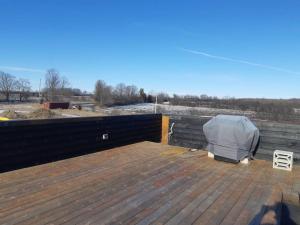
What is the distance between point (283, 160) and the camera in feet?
14.0

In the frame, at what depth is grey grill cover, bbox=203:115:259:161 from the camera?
14.3 feet

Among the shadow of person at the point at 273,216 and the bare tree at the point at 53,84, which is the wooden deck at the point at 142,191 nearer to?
the shadow of person at the point at 273,216

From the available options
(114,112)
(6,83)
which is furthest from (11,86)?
Answer: (114,112)

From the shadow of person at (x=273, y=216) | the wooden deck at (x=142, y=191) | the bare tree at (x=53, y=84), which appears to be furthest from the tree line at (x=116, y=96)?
the shadow of person at (x=273, y=216)

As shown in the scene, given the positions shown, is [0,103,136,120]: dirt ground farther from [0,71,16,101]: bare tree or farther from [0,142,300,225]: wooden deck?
[0,71,16,101]: bare tree

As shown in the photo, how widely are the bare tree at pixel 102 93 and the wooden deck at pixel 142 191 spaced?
1481 inches

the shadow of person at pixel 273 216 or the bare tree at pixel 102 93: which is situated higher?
the bare tree at pixel 102 93

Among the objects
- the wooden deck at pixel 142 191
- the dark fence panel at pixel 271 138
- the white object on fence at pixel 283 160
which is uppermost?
the dark fence panel at pixel 271 138

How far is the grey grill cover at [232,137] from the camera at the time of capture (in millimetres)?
4352

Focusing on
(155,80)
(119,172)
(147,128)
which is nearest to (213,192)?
(119,172)

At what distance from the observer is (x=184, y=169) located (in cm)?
398

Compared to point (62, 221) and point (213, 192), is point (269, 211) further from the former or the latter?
point (62, 221)

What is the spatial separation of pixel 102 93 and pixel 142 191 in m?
42.3

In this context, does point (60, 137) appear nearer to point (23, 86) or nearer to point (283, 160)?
point (283, 160)
